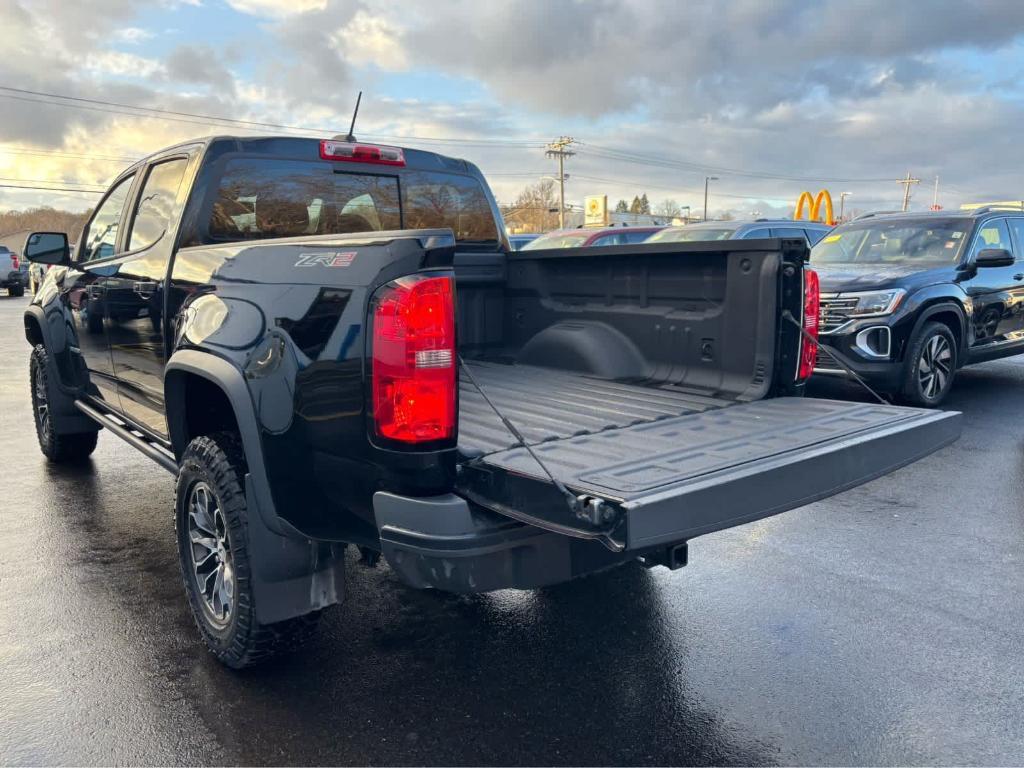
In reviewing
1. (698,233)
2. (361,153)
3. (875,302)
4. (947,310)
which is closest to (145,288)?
(361,153)

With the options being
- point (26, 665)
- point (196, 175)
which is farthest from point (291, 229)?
point (26, 665)

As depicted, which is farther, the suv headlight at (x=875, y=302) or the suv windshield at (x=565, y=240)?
the suv windshield at (x=565, y=240)

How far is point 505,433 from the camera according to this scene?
3004 millimetres

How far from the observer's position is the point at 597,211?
184 ft

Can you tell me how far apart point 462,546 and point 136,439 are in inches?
111

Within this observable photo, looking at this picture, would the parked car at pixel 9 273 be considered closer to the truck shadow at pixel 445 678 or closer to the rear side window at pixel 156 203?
the rear side window at pixel 156 203

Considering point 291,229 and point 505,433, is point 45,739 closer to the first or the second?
point 505,433

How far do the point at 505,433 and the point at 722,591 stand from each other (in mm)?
1609

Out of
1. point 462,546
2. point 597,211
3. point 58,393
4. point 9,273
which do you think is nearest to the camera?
point 462,546

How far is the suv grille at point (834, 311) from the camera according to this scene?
758cm

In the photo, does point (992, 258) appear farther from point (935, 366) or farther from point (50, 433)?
point (50, 433)

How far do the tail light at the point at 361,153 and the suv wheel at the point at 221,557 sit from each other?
5.20 ft

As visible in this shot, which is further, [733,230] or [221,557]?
[733,230]

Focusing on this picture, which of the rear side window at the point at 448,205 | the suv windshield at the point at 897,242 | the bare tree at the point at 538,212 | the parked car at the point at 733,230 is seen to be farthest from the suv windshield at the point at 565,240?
the bare tree at the point at 538,212
